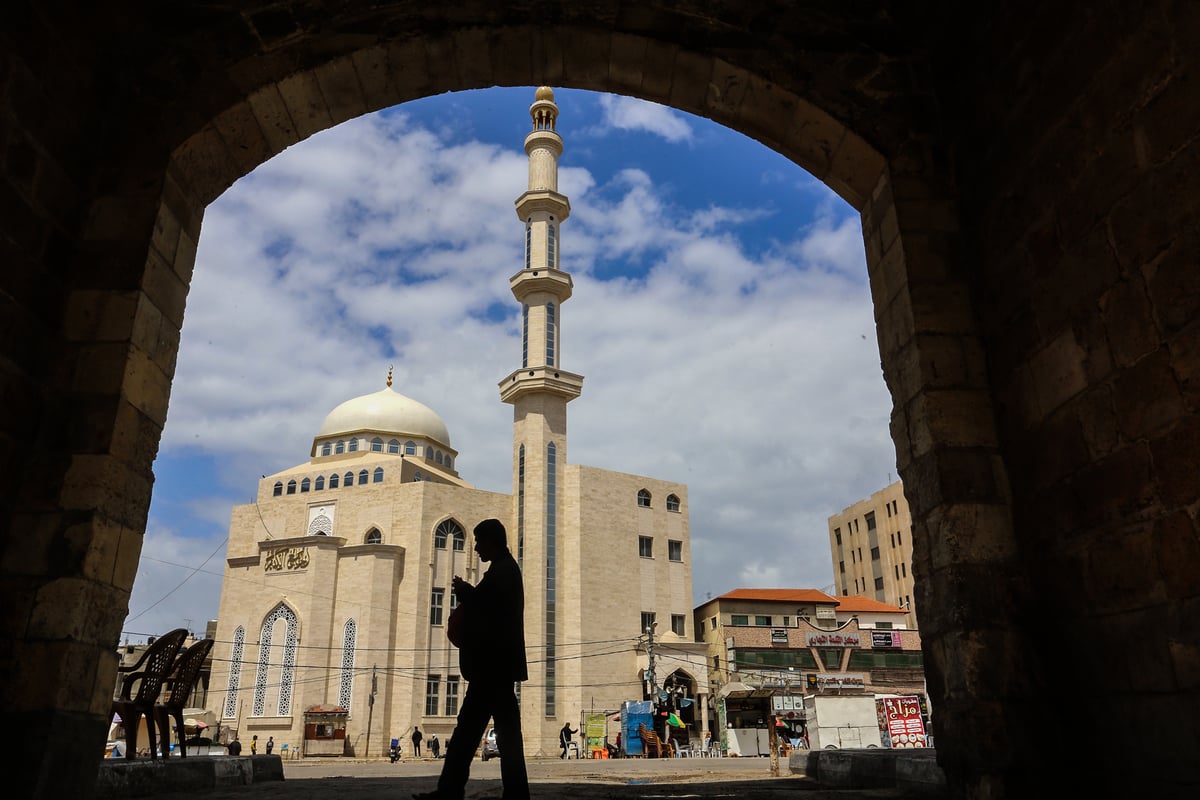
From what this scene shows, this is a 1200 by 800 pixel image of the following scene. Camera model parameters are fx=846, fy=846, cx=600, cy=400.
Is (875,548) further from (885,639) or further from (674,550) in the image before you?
(674,550)

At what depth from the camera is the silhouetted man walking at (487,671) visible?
362 centimetres

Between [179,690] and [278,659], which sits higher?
[278,659]

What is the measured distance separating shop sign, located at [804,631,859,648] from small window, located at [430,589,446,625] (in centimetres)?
1511

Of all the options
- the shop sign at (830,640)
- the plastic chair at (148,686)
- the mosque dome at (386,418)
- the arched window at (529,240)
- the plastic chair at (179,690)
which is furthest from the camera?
the mosque dome at (386,418)

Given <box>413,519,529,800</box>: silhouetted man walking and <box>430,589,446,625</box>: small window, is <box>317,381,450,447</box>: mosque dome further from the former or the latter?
<box>413,519,529,800</box>: silhouetted man walking

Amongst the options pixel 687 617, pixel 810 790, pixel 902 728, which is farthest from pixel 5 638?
pixel 687 617

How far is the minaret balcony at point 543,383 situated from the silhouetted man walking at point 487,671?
102 ft

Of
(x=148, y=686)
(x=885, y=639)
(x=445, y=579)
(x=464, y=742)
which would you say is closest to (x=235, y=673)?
(x=445, y=579)

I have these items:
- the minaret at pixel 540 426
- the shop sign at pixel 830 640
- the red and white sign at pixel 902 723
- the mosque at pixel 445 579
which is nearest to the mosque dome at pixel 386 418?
the mosque at pixel 445 579

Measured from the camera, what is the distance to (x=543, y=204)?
37.5 m

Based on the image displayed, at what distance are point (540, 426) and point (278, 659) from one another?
44.2ft

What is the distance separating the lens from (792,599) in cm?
3753

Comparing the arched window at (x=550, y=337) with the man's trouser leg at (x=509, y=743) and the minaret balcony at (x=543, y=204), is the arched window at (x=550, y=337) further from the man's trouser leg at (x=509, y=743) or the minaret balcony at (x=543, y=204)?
the man's trouser leg at (x=509, y=743)

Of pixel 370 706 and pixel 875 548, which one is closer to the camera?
pixel 370 706
